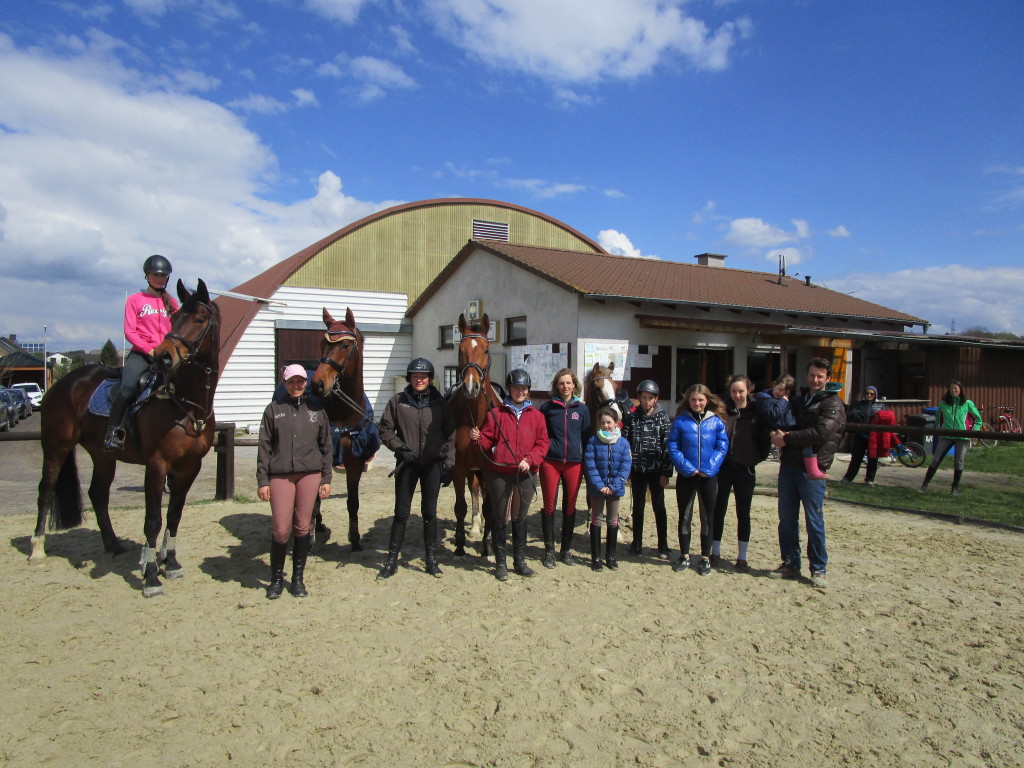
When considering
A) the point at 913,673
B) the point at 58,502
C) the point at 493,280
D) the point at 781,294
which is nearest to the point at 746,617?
the point at 913,673

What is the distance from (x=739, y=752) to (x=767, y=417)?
296 cm

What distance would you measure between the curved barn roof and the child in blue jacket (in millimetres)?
15323

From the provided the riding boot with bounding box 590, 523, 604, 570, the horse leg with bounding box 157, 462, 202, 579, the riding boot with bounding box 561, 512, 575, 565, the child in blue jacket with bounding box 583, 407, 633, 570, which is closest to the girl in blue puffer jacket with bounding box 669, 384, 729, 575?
the child in blue jacket with bounding box 583, 407, 633, 570

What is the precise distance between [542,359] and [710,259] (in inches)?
453

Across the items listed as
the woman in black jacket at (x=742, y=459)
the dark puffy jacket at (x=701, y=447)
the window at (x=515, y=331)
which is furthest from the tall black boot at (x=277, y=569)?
the window at (x=515, y=331)

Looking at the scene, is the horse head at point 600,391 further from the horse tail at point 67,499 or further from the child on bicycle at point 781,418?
the horse tail at point 67,499

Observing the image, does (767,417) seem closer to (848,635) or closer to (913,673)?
(848,635)

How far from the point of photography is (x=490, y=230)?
22.5 meters

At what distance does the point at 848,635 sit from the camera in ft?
13.6

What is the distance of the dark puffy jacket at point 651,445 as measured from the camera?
5641 millimetres

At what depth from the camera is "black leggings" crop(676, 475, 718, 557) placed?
5.45 meters

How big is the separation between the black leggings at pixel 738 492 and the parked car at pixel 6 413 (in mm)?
24466

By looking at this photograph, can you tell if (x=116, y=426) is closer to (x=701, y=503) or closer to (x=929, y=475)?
(x=701, y=503)

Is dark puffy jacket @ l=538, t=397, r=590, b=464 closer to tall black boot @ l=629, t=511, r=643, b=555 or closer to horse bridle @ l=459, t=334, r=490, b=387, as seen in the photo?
horse bridle @ l=459, t=334, r=490, b=387
